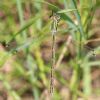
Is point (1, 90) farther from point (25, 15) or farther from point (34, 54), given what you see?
point (25, 15)

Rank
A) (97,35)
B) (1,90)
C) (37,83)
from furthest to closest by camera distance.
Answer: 1. (97,35)
2. (1,90)
3. (37,83)

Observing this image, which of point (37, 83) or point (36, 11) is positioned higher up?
point (36, 11)

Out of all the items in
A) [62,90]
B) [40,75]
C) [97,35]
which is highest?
[97,35]

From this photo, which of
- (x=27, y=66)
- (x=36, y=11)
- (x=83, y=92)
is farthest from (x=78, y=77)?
(x=36, y=11)

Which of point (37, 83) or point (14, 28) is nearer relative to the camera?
point (37, 83)

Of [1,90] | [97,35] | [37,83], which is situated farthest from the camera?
[97,35]

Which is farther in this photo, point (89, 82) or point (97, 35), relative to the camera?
point (97, 35)

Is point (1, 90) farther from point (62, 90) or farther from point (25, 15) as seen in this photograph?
point (25, 15)

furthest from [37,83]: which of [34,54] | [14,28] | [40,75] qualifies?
[14,28]

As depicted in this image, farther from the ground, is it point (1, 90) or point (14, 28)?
point (14, 28)
